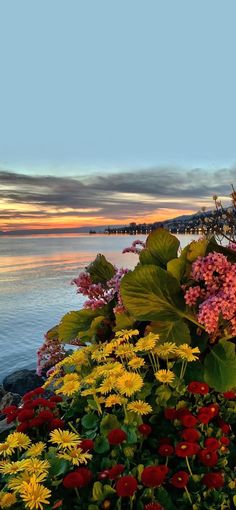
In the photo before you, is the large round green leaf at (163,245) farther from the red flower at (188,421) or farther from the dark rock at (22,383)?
the dark rock at (22,383)

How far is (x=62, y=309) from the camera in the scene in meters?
37.2

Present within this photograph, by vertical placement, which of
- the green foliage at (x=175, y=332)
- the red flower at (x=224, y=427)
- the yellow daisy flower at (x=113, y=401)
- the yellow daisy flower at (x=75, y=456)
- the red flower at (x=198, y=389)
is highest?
the green foliage at (x=175, y=332)

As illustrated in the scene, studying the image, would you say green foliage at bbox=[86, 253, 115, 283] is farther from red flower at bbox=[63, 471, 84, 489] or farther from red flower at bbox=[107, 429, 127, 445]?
red flower at bbox=[63, 471, 84, 489]

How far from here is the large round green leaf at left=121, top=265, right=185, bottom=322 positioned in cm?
466

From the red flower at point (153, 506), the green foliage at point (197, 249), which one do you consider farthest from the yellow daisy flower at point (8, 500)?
the green foliage at point (197, 249)

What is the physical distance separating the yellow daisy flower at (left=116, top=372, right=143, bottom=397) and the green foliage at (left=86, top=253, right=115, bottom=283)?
293 cm

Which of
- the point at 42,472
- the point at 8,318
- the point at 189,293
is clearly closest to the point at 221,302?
the point at 189,293

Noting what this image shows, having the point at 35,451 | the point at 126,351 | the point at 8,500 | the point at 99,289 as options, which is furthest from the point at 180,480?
the point at 99,289

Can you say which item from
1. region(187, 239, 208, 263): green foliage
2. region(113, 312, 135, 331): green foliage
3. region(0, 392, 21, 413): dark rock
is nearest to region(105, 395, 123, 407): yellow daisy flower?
region(113, 312, 135, 331): green foliage

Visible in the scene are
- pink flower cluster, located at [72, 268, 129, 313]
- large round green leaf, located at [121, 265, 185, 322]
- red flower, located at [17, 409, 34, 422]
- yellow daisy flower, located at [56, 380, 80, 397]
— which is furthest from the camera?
pink flower cluster, located at [72, 268, 129, 313]

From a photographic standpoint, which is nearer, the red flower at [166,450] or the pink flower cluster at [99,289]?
the red flower at [166,450]

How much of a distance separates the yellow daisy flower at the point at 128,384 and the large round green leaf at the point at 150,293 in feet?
4.16

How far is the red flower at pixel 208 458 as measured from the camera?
3127 mm

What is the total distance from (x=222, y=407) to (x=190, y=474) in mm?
994
